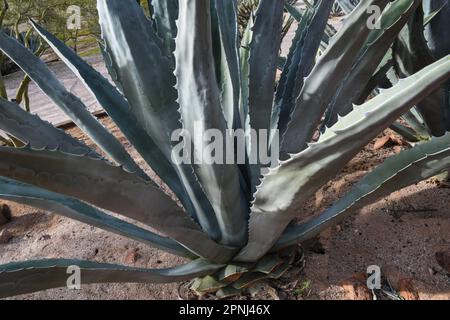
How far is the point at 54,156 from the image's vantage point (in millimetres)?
560

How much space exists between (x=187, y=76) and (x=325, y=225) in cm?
47

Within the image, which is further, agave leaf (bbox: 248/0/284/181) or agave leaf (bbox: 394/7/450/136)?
agave leaf (bbox: 394/7/450/136)

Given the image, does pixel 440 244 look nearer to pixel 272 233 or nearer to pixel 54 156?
pixel 272 233

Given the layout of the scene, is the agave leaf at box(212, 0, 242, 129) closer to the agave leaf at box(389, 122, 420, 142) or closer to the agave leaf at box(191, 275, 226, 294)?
the agave leaf at box(191, 275, 226, 294)

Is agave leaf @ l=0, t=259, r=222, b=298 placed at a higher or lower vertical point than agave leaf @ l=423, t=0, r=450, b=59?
lower

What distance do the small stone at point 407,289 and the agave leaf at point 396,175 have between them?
0.26m

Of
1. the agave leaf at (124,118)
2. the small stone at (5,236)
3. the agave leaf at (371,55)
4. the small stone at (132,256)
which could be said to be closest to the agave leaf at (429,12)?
the agave leaf at (371,55)

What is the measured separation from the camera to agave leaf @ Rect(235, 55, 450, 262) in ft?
1.80

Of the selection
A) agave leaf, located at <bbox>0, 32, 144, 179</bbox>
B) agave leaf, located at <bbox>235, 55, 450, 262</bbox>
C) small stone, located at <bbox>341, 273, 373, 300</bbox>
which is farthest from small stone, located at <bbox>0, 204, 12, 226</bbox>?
small stone, located at <bbox>341, 273, 373, 300</bbox>

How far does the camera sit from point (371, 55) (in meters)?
0.88

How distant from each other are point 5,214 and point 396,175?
1.43m

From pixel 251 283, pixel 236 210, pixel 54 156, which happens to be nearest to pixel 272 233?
pixel 236 210

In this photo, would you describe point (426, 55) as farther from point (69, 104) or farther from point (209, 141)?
point (69, 104)

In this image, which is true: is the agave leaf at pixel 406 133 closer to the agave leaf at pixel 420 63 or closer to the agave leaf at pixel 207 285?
the agave leaf at pixel 420 63
